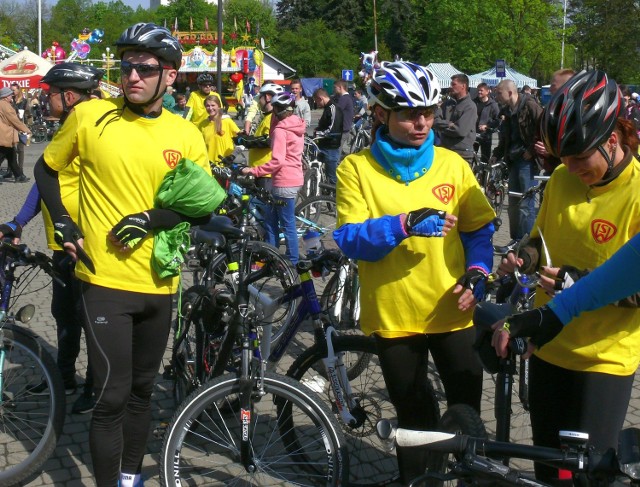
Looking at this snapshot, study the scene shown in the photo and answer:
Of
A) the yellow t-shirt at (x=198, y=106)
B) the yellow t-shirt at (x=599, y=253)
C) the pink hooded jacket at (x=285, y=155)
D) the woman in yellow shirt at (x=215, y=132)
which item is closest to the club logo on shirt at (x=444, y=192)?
the yellow t-shirt at (x=599, y=253)

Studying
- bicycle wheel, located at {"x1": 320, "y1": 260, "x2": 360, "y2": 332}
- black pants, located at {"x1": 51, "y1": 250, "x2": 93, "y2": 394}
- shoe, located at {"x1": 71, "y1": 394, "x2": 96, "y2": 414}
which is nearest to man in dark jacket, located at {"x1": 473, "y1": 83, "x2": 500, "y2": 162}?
bicycle wheel, located at {"x1": 320, "y1": 260, "x2": 360, "y2": 332}

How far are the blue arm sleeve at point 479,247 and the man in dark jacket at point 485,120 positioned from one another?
1292cm

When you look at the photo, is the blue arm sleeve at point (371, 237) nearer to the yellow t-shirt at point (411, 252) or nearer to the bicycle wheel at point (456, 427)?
the yellow t-shirt at point (411, 252)

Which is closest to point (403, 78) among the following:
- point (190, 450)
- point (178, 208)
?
point (178, 208)

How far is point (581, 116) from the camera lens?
2.51 m

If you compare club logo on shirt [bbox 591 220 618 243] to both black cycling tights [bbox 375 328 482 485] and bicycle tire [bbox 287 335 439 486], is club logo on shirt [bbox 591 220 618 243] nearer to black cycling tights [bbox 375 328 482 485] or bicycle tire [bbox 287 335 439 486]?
black cycling tights [bbox 375 328 482 485]

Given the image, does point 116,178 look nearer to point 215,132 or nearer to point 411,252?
point 411,252

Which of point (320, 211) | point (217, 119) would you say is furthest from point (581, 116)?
point (320, 211)

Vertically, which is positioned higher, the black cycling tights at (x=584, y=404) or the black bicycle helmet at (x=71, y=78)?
the black bicycle helmet at (x=71, y=78)

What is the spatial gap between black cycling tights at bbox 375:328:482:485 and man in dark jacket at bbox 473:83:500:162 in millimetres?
13058

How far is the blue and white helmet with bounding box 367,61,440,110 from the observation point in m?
3.03

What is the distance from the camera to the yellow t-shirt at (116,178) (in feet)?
10.8

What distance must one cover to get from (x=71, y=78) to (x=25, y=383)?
1876 millimetres

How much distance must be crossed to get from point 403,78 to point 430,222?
0.65 metres
